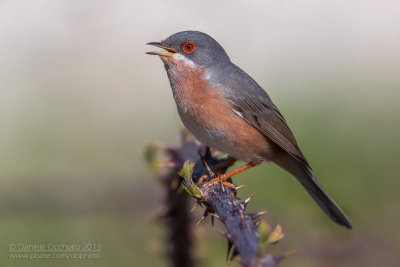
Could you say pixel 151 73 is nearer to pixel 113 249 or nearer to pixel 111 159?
pixel 111 159

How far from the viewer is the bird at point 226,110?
456 centimetres

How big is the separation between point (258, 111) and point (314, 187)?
32.6 inches

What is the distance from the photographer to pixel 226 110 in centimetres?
470

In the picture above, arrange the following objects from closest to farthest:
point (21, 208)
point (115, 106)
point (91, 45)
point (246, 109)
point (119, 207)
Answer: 1. point (21, 208)
2. point (119, 207)
3. point (246, 109)
4. point (115, 106)
5. point (91, 45)

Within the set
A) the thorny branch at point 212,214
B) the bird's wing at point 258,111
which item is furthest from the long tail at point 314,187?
the thorny branch at point 212,214

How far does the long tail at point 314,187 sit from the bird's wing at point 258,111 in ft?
0.64

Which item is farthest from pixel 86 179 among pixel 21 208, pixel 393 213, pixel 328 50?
pixel 328 50

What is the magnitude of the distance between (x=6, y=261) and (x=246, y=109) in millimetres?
2342

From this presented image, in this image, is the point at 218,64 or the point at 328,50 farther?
the point at 328,50

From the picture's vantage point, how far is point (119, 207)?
13.8 feet

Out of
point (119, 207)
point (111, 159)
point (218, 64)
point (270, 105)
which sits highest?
point (218, 64)

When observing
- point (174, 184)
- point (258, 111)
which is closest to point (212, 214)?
point (174, 184)

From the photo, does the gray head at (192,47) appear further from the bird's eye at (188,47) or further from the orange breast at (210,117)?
the orange breast at (210,117)

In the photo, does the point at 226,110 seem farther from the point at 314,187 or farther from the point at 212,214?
the point at 212,214
